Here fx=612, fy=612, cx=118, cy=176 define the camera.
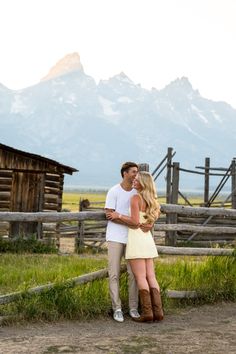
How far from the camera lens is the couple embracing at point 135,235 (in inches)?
271

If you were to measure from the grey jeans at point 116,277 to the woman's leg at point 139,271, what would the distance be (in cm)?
15

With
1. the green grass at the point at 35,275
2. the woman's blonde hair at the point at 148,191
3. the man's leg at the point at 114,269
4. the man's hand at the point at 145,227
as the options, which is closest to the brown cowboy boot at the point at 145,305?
the man's leg at the point at 114,269

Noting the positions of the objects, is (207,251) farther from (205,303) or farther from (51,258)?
(51,258)

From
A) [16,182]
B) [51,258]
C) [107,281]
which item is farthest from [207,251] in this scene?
[16,182]

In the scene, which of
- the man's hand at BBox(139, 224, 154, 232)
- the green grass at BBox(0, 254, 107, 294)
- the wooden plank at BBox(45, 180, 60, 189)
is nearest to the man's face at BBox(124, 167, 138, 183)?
the man's hand at BBox(139, 224, 154, 232)

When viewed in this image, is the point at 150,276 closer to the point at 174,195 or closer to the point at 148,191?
the point at 148,191

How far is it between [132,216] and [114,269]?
687mm

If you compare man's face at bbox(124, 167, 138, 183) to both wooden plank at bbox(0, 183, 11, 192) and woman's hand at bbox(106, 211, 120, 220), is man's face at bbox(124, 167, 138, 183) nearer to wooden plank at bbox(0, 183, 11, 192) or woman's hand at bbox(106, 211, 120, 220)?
woman's hand at bbox(106, 211, 120, 220)

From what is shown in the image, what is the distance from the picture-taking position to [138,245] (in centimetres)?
697

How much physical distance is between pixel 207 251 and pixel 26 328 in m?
2.87

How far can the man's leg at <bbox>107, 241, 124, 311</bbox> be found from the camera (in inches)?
276

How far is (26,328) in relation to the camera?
6570mm

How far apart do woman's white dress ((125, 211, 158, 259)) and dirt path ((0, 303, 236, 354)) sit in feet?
2.53

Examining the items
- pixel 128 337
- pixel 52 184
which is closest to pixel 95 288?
pixel 128 337
